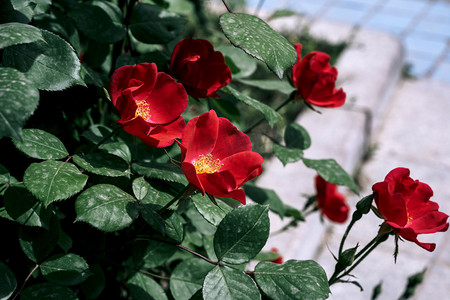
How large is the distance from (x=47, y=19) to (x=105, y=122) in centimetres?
23

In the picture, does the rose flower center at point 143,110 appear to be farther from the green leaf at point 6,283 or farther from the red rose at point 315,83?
the red rose at point 315,83

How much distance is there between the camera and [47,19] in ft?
2.85

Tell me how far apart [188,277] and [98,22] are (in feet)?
1.46

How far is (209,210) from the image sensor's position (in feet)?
2.25

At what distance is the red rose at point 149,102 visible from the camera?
2.23 ft

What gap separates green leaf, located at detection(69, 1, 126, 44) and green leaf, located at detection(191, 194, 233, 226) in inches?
12.7

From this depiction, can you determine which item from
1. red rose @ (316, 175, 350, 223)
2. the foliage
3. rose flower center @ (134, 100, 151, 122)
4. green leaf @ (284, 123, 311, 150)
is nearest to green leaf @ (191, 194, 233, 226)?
the foliage

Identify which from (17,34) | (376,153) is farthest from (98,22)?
(376,153)

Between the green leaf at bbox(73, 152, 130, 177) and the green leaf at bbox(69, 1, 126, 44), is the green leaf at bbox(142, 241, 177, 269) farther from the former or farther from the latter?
the green leaf at bbox(69, 1, 126, 44)

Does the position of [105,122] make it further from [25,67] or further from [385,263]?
[385,263]

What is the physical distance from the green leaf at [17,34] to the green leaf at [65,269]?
0.31 meters

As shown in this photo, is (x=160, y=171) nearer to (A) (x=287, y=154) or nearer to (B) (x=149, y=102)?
(B) (x=149, y=102)

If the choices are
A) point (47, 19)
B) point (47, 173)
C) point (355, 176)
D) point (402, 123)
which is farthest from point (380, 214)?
point (402, 123)

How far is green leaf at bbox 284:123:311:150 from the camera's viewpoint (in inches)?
41.1
